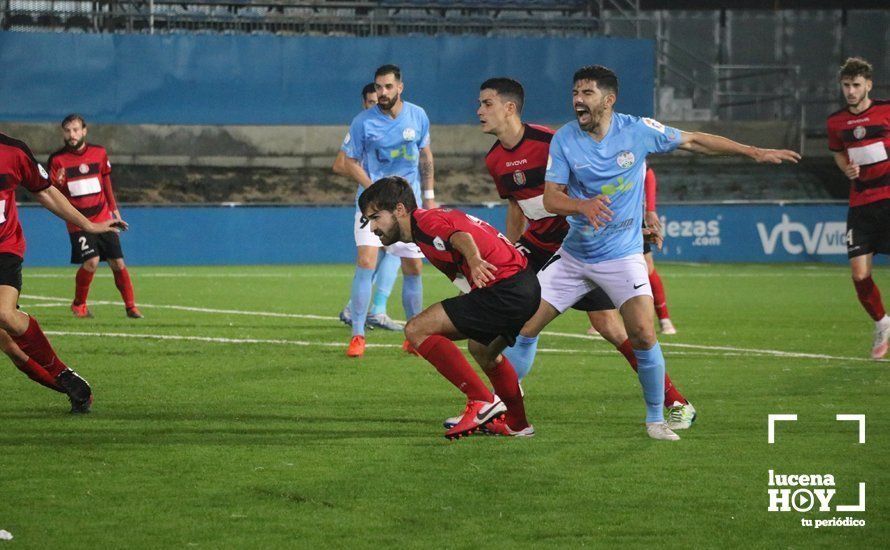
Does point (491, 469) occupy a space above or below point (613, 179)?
below

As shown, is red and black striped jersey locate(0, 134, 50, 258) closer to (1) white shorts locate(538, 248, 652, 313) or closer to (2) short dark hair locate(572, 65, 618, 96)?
(1) white shorts locate(538, 248, 652, 313)

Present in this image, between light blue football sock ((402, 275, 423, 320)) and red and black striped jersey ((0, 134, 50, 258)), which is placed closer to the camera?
red and black striped jersey ((0, 134, 50, 258))

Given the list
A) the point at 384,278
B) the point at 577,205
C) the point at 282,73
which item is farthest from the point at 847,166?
the point at 282,73

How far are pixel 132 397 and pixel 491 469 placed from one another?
10.8 ft

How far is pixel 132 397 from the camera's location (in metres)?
8.52

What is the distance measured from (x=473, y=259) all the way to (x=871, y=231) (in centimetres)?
592

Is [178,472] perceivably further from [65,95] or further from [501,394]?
[65,95]

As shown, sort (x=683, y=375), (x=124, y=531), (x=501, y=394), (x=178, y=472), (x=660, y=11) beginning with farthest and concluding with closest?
(x=660, y=11) → (x=683, y=375) → (x=501, y=394) → (x=178, y=472) → (x=124, y=531)

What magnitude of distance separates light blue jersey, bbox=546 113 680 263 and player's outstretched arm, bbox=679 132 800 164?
85mm

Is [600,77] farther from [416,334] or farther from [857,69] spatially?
[857,69]

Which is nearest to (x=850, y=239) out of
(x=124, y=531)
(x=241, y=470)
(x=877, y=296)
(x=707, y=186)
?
(x=877, y=296)

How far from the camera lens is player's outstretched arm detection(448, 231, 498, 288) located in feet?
21.3

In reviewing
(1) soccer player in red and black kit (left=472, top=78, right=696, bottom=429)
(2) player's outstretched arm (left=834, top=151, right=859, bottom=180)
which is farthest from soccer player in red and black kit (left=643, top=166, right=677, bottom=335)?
(1) soccer player in red and black kit (left=472, top=78, right=696, bottom=429)

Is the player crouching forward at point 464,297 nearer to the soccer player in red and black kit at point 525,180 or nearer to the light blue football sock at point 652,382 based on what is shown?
the light blue football sock at point 652,382
